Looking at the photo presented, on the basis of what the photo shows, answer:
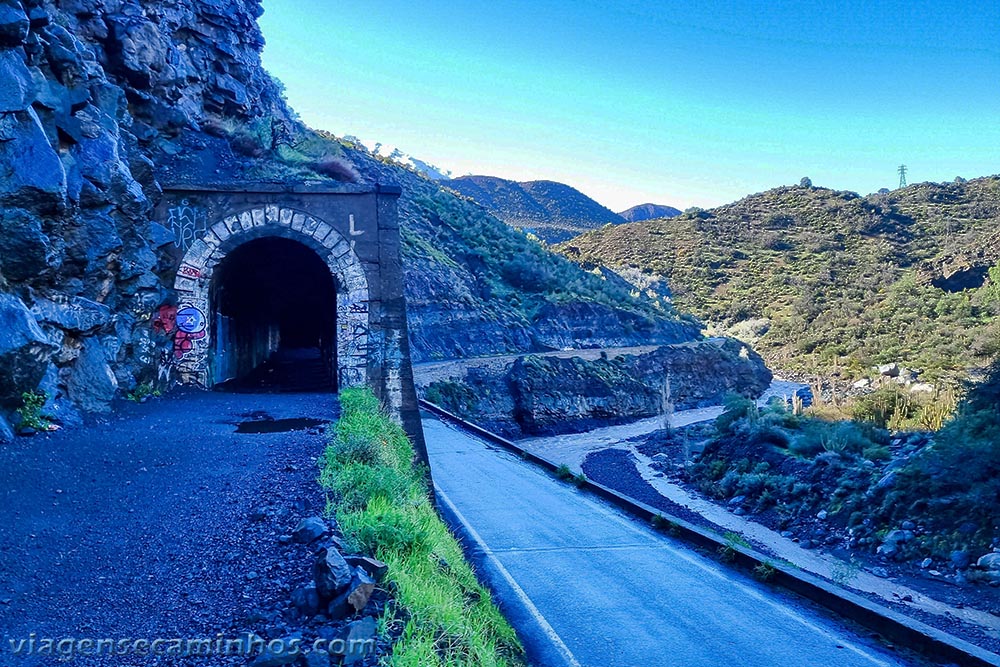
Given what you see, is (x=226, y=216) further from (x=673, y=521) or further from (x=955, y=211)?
(x=955, y=211)

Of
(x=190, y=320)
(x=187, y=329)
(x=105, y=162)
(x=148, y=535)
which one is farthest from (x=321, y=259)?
(x=148, y=535)

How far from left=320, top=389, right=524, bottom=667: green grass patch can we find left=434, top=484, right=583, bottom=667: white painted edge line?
0.42m

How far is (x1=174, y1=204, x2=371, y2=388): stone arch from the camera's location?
38.9ft

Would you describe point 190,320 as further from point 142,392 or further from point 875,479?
point 875,479

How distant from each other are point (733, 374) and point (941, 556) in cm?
3310

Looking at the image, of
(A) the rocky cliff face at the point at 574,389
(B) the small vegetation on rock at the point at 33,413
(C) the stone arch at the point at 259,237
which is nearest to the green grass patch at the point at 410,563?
(B) the small vegetation on rock at the point at 33,413

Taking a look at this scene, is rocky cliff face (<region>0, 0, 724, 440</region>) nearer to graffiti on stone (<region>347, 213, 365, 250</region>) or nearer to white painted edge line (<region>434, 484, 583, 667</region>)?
graffiti on stone (<region>347, 213, 365, 250</region>)

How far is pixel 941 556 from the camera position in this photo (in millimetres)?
10977

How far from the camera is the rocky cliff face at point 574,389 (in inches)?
1184

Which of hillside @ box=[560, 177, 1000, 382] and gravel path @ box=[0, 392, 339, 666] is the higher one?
hillside @ box=[560, 177, 1000, 382]

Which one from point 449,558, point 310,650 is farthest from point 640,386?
point 310,650

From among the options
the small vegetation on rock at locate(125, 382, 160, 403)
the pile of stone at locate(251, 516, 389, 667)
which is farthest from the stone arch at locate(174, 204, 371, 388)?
the pile of stone at locate(251, 516, 389, 667)

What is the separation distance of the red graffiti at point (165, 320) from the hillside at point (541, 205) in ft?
269

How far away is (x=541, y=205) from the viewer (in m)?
106
